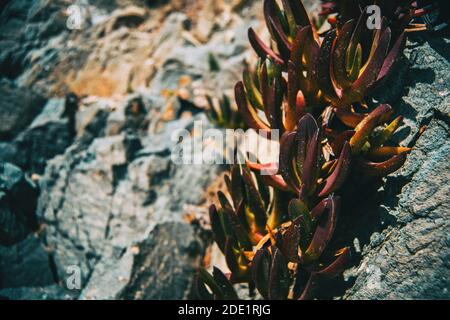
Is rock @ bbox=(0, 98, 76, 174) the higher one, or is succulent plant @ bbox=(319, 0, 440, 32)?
succulent plant @ bbox=(319, 0, 440, 32)

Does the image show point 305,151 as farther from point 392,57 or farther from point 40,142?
point 40,142

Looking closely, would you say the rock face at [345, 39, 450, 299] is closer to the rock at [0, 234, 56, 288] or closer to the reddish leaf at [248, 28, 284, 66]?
the reddish leaf at [248, 28, 284, 66]

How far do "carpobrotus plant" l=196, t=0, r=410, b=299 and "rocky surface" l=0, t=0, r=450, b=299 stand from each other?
301mm

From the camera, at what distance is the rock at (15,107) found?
528 centimetres

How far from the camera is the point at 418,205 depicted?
8.57ft

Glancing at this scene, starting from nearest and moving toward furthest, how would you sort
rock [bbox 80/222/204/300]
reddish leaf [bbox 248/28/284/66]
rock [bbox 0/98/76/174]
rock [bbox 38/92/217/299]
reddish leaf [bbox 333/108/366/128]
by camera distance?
1. reddish leaf [bbox 333/108/366/128]
2. reddish leaf [bbox 248/28/284/66]
3. rock [bbox 80/222/204/300]
4. rock [bbox 38/92/217/299]
5. rock [bbox 0/98/76/174]

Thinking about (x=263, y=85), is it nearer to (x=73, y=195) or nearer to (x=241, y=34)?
(x=73, y=195)

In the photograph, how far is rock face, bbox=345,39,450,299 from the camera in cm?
245

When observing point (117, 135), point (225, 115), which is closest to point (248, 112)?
point (225, 115)

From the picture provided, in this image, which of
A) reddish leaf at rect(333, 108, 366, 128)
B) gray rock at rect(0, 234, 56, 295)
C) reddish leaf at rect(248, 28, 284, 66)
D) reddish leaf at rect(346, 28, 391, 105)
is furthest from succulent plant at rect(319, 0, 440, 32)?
gray rock at rect(0, 234, 56, 295)

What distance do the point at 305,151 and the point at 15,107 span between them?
4768 millimetres

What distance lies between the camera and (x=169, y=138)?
5.12 meters
